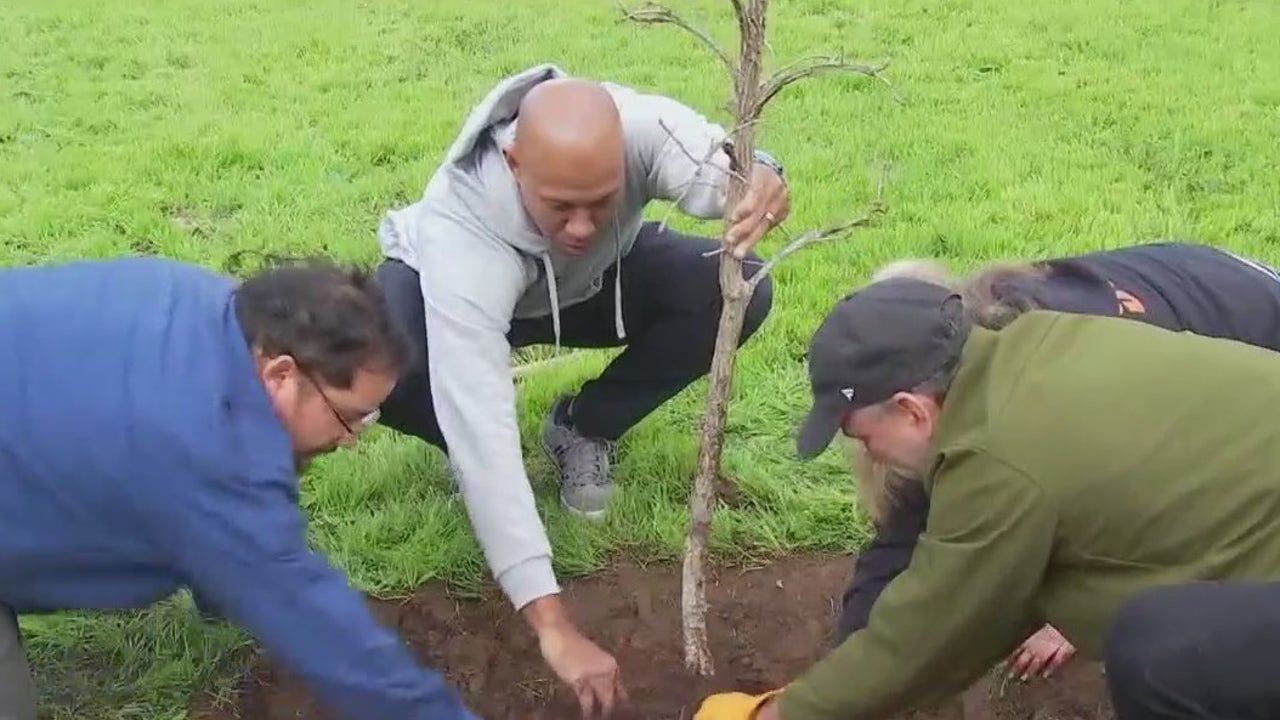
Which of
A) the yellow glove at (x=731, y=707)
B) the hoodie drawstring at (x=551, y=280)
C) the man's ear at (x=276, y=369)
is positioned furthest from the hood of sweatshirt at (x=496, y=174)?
the yellow glove at (x=731, y=707)

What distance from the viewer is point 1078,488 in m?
1.87

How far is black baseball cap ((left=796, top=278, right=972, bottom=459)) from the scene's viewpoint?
2.00m

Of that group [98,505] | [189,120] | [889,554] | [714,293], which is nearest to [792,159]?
[714,293]

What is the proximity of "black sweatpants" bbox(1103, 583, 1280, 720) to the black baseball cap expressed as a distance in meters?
0.44

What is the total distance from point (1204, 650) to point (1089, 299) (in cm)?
66

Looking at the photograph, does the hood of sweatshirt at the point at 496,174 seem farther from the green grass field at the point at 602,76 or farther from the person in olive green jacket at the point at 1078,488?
the person in olive green jacket at the point at 1078,488

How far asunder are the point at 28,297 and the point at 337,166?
11.4 feet

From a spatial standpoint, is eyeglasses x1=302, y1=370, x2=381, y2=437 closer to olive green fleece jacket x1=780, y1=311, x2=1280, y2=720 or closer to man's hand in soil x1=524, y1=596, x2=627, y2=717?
man's hand in soil x1=524, y1=596, x2=627, y2=717

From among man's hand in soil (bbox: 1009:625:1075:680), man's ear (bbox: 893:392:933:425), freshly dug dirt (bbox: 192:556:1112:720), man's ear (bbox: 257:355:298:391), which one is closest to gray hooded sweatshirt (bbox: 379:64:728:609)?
freshly dug dirt (bbox: 192:556:1112:720)

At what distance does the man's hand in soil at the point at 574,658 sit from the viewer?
2.48 m

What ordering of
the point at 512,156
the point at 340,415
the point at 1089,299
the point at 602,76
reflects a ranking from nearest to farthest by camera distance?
1. the point at 340,415
2. the point at 1089,299
3. the point at 512,156
4. the point at 602,76

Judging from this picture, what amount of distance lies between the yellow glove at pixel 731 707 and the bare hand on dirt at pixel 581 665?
206 mm

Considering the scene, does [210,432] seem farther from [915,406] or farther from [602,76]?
[602,76]

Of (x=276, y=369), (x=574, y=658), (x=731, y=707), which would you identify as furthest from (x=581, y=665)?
(x=276, y=369)
